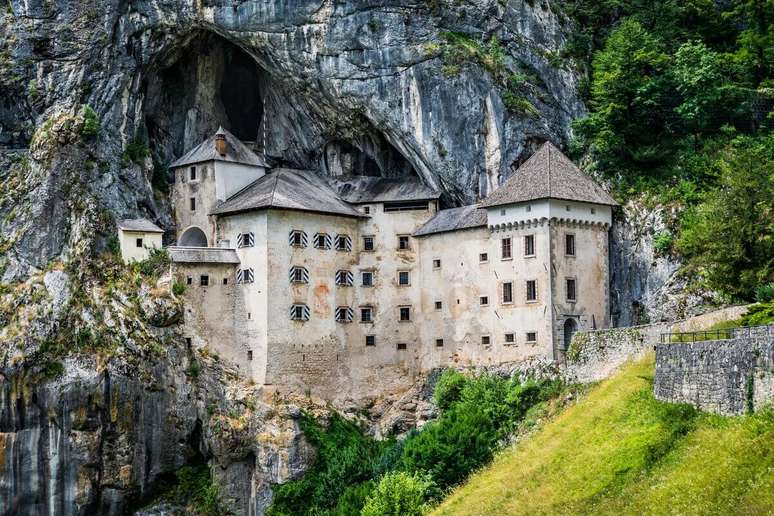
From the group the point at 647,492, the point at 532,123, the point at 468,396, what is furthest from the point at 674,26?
the point at 647,492

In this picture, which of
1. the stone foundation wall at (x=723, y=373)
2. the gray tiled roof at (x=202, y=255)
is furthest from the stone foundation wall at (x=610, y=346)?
the gray tiled roof at (x=202, y=255)

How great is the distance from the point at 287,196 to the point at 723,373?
43.7 m

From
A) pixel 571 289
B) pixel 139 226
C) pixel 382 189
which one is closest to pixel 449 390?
pixel 571 289

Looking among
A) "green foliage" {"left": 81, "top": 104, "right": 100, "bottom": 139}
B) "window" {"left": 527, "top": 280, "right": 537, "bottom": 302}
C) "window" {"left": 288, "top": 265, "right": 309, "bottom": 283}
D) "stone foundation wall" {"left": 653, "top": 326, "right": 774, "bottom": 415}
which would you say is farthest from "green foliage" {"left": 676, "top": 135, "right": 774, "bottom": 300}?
"green foliage" {"left": 81, "top": 104, "right": 100, "bottom": 139}

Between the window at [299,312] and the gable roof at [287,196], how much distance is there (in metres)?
6.88

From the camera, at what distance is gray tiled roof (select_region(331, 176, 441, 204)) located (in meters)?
88.4

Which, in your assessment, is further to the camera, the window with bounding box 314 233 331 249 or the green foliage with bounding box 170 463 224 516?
the window with bounding box 314 233 331 249

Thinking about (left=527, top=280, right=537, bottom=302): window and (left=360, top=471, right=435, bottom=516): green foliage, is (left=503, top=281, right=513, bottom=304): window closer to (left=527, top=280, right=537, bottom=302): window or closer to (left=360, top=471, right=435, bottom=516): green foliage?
(left=527, top=280, right=537, bottom=302): window

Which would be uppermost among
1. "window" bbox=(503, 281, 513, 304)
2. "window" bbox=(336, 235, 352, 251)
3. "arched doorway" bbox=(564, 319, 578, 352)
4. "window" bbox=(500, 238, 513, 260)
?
"window" bbox=(336, 235, 352, 251)

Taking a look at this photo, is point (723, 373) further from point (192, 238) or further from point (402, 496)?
point (192, 238)

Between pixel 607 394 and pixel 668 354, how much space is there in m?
10.8

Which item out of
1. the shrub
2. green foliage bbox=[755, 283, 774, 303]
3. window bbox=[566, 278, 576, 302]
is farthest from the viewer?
the shrub

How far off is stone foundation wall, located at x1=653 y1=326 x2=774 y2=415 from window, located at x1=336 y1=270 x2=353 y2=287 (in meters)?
35.9

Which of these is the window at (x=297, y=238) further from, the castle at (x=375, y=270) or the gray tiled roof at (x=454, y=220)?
the gray tiled roof at (x=454, y=220)
